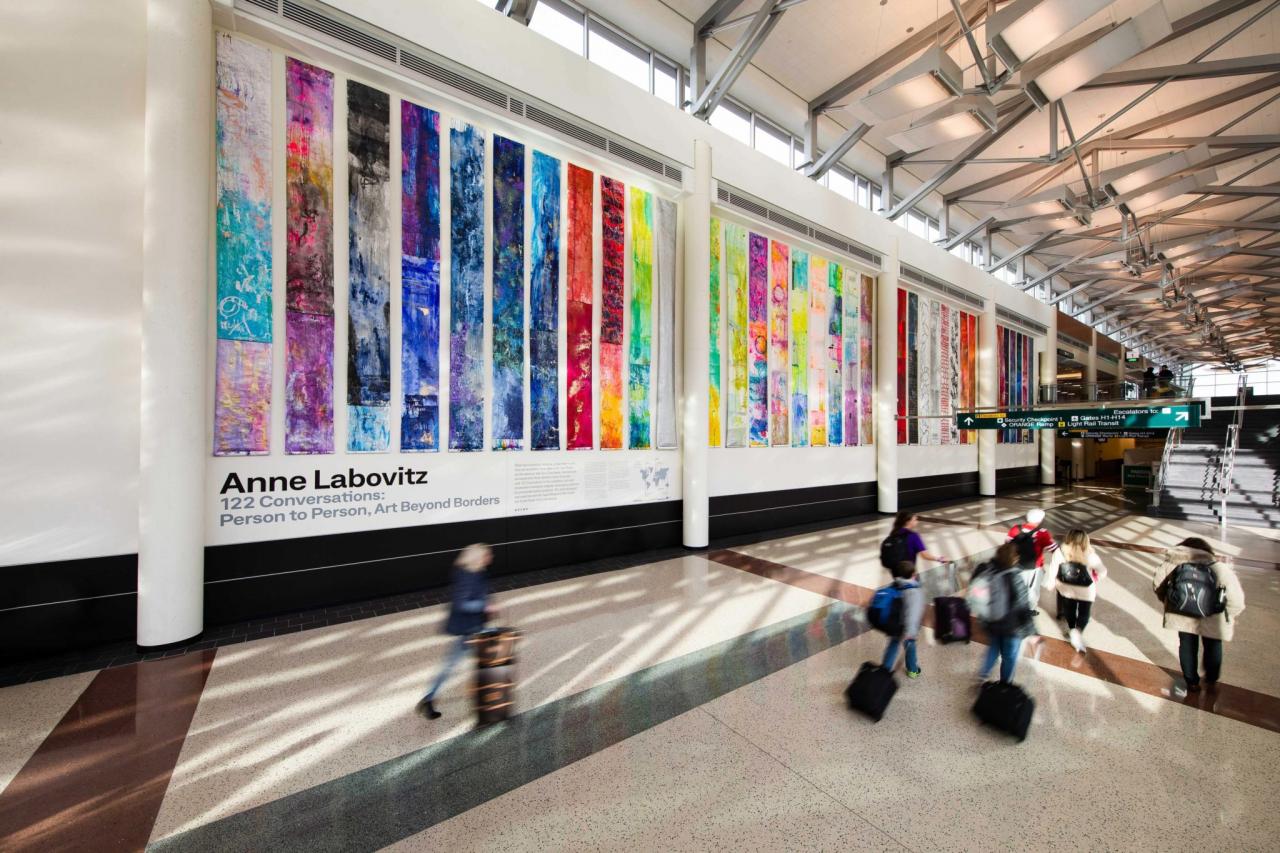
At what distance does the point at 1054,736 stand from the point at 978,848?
140 centimetres

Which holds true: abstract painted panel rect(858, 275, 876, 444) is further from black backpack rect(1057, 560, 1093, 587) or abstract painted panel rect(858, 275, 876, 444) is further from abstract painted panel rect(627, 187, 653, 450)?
black backpack rect(1057, 560, 1093, 587)

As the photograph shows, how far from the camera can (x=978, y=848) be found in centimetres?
219

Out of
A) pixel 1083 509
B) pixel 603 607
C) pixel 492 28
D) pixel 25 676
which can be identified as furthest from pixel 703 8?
pixel 1083 509

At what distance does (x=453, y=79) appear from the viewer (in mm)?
5961

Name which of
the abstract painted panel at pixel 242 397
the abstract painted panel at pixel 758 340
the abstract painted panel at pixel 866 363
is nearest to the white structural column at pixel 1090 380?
the abstract painted panel at pixel 866 363

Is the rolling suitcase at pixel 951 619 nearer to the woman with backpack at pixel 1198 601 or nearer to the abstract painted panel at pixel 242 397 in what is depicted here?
the woman with backpack at pixel 1198 601

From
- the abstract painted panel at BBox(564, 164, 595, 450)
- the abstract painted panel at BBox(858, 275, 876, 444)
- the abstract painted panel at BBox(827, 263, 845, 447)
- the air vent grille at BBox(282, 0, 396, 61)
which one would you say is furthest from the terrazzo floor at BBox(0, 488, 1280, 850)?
the abstract painted panel at BBox(858, 275, 876, 444)

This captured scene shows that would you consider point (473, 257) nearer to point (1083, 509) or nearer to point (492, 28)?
point (492, 28)

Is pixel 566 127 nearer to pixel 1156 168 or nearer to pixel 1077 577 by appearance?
pixel 1077 577

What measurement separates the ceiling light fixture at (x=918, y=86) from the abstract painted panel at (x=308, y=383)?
8444 mm

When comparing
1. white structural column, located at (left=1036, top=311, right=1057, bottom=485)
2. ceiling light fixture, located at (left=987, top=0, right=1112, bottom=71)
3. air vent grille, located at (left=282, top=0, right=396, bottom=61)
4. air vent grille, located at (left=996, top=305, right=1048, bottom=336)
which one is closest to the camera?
air vent grille, located at (left=282, top=0, right=396, bottom=61)

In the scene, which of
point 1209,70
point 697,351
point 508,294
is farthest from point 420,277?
point 1209,70

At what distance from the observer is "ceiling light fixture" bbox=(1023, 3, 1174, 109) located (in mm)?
7238

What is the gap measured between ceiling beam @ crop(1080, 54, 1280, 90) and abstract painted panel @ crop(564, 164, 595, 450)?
10.4 m
